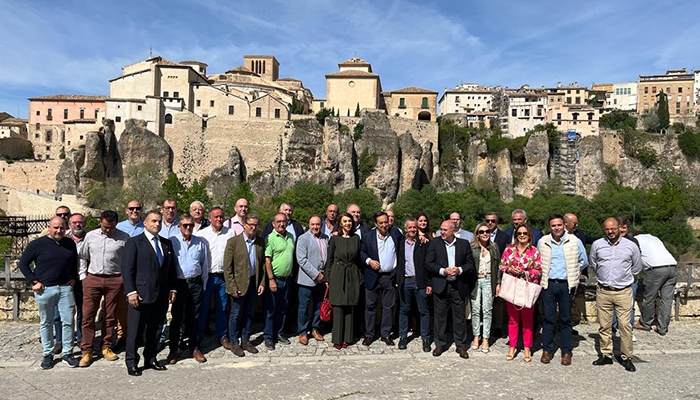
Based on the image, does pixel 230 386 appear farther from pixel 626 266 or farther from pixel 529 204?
pixel 529 204

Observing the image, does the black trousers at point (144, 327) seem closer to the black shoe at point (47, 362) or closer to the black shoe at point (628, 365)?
the black shoe at point (47, 362)

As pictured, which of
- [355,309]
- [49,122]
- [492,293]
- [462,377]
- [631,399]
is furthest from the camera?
[49,122]

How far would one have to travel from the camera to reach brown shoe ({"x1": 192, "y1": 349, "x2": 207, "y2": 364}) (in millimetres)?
6383

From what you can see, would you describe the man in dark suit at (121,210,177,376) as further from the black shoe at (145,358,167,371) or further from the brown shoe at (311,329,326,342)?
the brown shoe at (311,329,326,342)

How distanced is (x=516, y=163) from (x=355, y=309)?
48.7m

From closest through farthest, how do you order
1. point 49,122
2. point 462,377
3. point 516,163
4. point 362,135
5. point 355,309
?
point 462,377 → point 355,309 → point 362,135 → point 516,163 → point 49,122

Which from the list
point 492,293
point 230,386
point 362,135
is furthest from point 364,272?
point 362,135

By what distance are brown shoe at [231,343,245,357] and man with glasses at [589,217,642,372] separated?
15.2 ft

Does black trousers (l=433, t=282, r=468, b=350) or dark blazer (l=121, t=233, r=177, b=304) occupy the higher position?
dark blazer (l=121, t=233, r=177, b=304)

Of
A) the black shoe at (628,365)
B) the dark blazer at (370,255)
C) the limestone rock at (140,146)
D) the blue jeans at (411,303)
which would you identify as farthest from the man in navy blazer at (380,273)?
the limestone rock at (140,146)

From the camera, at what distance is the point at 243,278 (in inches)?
271

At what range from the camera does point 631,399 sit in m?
5.24

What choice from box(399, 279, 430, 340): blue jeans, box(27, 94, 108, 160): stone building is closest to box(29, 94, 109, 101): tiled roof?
box(27, 94, 108, 160): stone building

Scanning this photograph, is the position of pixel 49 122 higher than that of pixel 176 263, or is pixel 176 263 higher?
pixel 49 122
